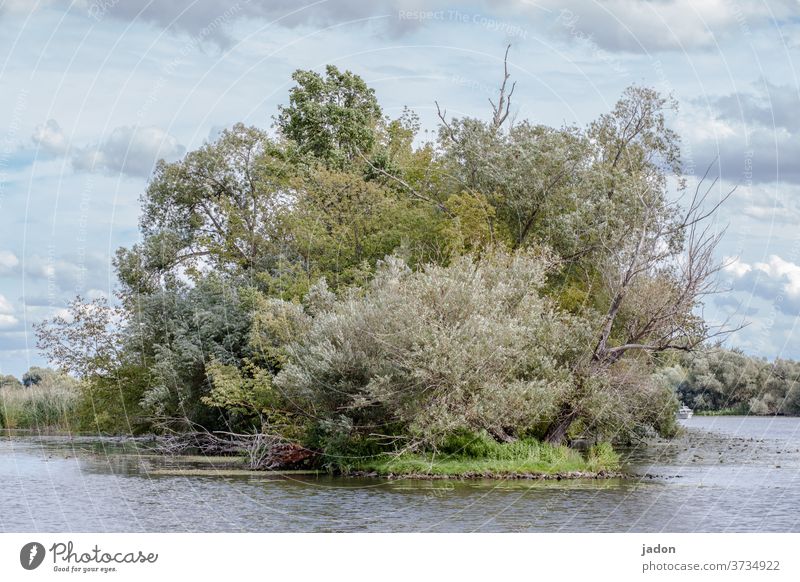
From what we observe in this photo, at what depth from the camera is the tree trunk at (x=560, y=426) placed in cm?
3881

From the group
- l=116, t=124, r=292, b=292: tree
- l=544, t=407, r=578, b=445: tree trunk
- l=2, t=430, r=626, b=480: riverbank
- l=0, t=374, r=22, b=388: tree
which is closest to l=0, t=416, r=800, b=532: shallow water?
l=2, t=430, r=626, b=480: riverbank

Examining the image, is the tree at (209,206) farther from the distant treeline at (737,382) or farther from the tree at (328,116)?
the distant treeline at (737,382)

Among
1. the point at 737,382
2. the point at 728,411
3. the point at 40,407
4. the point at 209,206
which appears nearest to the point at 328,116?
the point at 209,206

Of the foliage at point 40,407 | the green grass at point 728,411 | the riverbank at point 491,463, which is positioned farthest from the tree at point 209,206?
the green grass at point 728,411

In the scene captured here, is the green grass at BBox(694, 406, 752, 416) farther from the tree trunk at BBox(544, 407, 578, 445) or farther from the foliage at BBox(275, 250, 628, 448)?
the foliage at BBox(275, 250, 628, 448)

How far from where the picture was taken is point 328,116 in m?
60.5

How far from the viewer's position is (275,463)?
132 feet

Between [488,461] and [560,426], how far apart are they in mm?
3872

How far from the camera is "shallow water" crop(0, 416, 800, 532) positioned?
1015 inches

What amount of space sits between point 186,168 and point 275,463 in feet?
81.5

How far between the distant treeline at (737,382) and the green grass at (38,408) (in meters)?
37.5

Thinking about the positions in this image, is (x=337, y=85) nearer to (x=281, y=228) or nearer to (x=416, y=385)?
(x=281, y=228)
